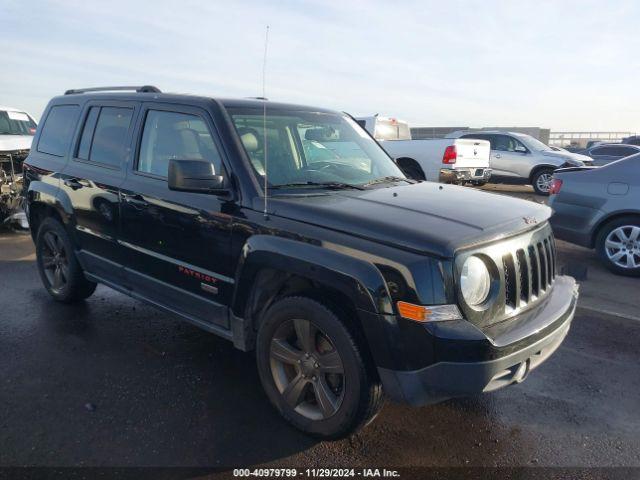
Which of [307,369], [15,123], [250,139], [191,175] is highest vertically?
[15,123]

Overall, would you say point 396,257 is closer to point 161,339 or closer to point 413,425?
point 413,425

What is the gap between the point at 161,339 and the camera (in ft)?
14.2

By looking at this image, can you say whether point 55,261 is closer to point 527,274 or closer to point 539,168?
point 527,274

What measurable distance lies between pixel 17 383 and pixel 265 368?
1851 millimetres

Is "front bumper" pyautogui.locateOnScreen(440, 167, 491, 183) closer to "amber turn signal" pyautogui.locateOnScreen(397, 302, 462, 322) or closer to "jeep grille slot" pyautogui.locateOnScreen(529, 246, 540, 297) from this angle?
"jeep grille slot" pyautogui.locateOnScreen(529, 246, 540, 297)

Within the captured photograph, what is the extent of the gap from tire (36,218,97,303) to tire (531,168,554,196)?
1259 cm

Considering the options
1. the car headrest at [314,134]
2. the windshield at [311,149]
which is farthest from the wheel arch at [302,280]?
Result: the car headrest at [314,134]

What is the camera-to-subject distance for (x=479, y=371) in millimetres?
2451

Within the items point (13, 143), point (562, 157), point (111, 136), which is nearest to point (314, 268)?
point (111, 136)

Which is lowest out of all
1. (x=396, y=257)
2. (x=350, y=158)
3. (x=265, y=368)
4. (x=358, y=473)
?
(x=358, y=473)

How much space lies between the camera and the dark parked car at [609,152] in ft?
57.1

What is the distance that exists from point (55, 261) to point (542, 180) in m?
12.8

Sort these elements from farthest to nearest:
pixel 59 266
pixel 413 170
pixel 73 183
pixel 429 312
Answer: pixel 413 170, pixel 59 266, pixel 73 183, pixel 429 312

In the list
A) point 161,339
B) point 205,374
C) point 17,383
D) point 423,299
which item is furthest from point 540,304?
point 17,383
